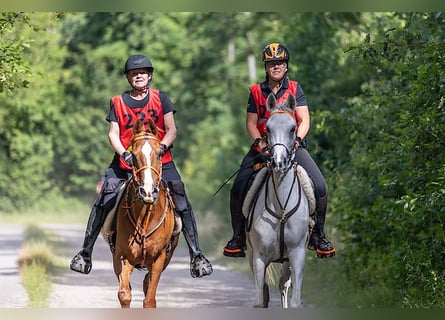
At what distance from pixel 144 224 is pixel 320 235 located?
210 centimetres

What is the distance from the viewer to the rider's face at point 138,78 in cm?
1252

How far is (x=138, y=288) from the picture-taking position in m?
18.3

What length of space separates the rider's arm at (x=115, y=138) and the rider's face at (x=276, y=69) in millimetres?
1700

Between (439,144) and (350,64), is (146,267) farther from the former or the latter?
(350,64)

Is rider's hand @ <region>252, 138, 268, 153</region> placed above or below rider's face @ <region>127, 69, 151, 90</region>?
below

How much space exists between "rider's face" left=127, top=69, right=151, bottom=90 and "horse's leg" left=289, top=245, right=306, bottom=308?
2.25m

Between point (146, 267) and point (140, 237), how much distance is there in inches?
20.5

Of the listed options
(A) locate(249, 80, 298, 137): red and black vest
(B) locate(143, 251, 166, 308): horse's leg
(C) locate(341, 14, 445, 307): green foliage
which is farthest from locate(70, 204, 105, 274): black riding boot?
(C) locate(341, 14, 445, 307): green foliage

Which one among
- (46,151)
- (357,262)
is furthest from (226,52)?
(357,262)

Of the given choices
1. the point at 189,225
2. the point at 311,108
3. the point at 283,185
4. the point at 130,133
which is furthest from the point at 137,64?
the point at 311,108

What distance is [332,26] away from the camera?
1001 inches

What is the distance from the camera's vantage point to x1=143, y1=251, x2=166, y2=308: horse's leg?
12150 millimetres

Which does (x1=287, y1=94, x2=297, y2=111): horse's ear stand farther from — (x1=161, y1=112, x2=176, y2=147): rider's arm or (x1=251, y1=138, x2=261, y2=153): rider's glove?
(x1=161, y1=112, x2=176, y2=147): rider's arm

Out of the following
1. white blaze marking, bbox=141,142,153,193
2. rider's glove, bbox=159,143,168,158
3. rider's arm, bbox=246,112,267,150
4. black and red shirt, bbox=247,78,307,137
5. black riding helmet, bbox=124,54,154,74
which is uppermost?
black riding helmet, bbox=124,54,154,74
